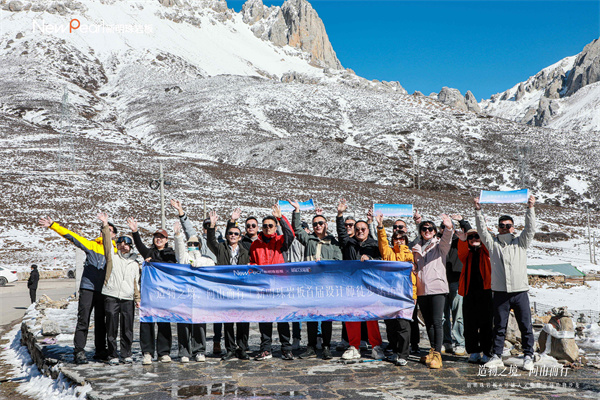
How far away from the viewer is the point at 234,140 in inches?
3735

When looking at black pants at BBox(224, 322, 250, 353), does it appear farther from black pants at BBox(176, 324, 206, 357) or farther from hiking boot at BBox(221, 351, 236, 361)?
black pants at BBox(176, 324, 206, 357)

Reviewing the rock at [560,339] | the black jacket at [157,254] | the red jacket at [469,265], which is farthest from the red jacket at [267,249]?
the rock at [560,339]

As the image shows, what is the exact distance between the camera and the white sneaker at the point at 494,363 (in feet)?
22.2

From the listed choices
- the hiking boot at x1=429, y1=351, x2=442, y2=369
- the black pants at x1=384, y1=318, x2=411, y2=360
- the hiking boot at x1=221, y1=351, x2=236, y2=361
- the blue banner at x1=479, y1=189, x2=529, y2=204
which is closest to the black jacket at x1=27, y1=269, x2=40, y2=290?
the hiking boot at x1=221, y1=351, x2=236, y2=361

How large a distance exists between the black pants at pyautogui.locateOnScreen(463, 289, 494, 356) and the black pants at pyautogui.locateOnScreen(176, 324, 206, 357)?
390 centimetres

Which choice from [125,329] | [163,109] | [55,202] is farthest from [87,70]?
[125,329]

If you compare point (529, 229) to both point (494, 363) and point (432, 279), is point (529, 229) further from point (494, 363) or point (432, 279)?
point (494, 363)

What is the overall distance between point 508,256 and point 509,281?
13.2 inches

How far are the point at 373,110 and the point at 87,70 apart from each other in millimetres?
88049

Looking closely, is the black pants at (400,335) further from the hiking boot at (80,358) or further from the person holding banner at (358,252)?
the hiking boot at (80,358)

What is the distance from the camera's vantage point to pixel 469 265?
753 cm

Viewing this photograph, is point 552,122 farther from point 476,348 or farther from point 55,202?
point 476,348

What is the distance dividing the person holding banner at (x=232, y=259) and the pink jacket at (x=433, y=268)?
2.63 m

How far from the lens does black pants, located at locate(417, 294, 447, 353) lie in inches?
284
